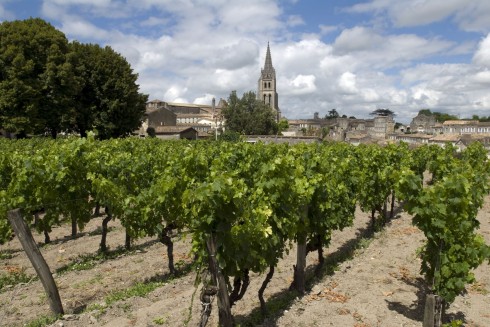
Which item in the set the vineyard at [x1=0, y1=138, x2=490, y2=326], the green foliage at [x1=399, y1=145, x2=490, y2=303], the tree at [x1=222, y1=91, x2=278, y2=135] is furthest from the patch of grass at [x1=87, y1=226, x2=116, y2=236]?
the tree at [x1=222, y1=91, x2=278, y2=135]

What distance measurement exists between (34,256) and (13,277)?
293 centimetres

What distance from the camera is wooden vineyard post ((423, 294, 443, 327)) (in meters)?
5.48

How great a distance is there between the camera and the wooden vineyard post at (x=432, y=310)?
5.48 m

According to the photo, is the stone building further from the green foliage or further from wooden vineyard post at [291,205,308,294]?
the green foliage

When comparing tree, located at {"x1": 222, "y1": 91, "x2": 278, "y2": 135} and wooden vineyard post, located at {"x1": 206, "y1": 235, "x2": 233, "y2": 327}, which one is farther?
tree, located at {"x1": 222, "y1": 91, "x2": 278, "y2": 135}

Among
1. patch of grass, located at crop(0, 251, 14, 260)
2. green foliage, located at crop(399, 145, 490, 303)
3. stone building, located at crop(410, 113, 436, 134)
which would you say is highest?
stone building, located at crop(410, 113, 436, 134)

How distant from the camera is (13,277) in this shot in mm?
8570

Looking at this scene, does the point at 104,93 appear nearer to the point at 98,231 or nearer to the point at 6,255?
the point at 98,231

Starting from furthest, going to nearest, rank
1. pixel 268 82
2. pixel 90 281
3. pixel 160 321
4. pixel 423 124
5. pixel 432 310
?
pixel 423 124 < pixel 268 82 < pixel 90 281 < pixel 160 321 < pixel 432 310

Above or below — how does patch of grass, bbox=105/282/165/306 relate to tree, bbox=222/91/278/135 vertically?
below

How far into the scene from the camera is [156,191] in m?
7.97

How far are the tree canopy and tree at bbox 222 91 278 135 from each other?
20.5 meters

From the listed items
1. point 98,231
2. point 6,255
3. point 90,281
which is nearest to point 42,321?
point 90,281

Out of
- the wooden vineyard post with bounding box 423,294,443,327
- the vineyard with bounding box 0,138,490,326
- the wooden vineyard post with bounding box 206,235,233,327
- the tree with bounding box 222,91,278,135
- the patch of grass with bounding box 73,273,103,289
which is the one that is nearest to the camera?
the wooden vineyard post with bounding box 206,235,233,327
